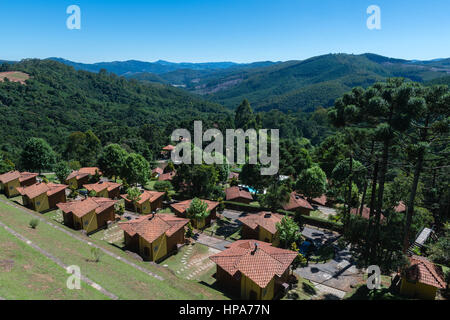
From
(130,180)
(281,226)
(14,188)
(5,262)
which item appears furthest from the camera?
(130,180)

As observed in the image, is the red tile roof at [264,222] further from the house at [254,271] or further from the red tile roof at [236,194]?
the red tile roof at [236,194]

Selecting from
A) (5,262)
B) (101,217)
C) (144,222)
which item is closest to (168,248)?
(144,222)

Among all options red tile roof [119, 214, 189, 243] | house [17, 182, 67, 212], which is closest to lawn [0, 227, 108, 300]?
red tile roof [119, 214, 189, 243]

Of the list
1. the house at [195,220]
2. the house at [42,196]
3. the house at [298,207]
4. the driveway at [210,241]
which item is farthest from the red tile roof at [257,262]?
the house at [42,196]

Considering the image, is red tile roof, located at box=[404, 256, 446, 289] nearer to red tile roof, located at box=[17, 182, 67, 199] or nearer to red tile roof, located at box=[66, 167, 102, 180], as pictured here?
red tile roof, located at box=[17, 182, 67, 199]

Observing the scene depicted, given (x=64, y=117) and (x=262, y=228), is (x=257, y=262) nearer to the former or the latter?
(x=262, y=228)

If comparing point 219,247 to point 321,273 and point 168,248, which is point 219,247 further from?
point 321,273

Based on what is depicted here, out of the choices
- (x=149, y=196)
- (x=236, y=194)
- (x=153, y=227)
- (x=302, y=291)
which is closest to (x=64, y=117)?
(x=149, y=196)
